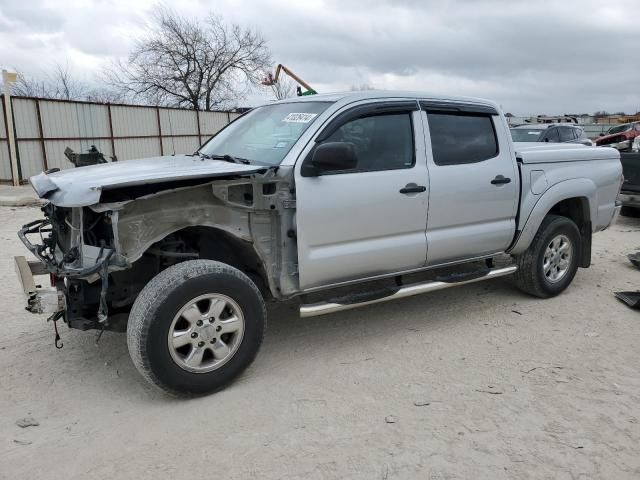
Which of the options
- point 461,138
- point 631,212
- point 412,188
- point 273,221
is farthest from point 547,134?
point 273,221

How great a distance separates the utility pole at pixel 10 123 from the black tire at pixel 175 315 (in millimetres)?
14716

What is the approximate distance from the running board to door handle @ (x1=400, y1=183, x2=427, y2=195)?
770 mm

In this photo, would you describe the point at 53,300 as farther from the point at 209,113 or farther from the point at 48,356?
the point at 209,113

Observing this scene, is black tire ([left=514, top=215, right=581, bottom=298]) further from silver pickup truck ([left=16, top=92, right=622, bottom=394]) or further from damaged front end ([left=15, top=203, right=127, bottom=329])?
damaged front end ([left=15, top=203, right=127, bottom=329])

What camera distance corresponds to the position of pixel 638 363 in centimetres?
398

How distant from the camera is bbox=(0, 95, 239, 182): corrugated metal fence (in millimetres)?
16156

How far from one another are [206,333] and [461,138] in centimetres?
270

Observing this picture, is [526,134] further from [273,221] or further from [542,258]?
[273,221]

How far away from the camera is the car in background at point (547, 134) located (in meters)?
13.7

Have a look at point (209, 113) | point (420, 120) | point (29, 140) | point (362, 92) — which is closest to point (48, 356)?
point (362, 92)

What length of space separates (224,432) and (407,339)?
1882 mm

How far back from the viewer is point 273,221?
12.3ft

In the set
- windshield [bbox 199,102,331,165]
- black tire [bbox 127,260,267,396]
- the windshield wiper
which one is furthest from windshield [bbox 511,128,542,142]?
black tire [bbox 127,260,267,396]

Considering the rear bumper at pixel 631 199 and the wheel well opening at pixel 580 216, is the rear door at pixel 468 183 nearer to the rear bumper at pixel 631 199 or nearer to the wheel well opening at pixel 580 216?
the wheel well opening at pixel 580 216
